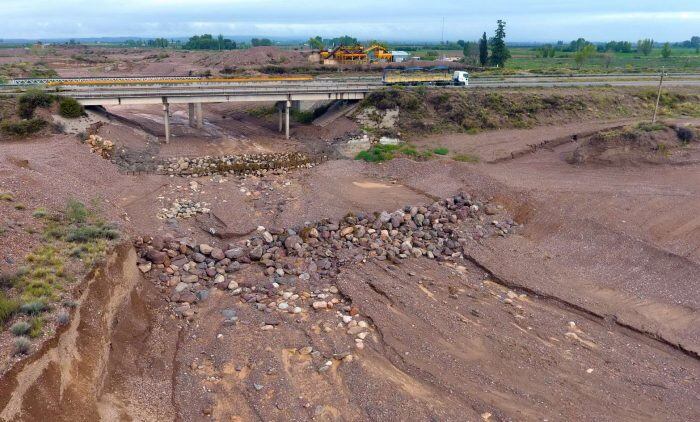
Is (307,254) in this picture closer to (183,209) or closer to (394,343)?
(394,343)

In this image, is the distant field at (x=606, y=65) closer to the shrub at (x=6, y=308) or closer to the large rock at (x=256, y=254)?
the large rock at (x=256, y=254)

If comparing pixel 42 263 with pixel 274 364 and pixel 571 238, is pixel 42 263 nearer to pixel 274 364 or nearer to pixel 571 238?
pixel 274 364

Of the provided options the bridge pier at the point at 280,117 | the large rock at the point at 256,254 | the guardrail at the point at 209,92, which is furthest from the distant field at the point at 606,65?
the large rock at the point at 256,254

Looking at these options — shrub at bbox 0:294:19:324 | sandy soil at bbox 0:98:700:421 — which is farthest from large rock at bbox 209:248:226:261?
shrub at bbox 0:294:19:324

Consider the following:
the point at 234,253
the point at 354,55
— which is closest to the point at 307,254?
the point at 234,253

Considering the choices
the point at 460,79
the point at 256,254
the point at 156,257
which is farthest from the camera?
the point at 460,79

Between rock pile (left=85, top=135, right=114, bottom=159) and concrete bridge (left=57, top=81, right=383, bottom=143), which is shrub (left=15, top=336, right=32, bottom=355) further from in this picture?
concrete bridge (left=57, top=81, right=383, bottom=143)
